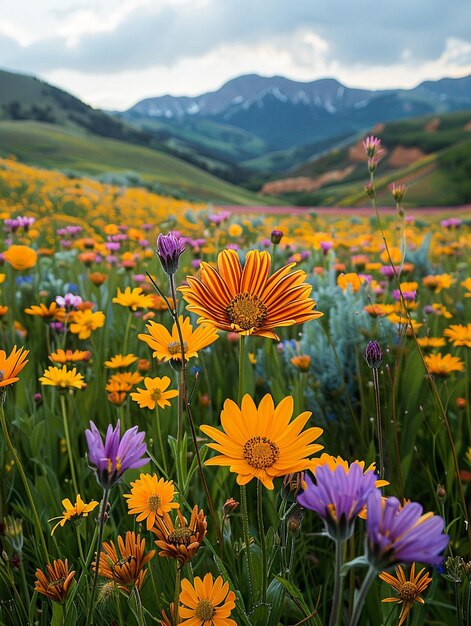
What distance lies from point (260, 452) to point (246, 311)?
0.70ft

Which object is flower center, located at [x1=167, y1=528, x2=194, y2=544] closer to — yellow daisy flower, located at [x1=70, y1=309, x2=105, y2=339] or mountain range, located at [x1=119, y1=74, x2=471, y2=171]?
yellow daisy flower, located at [x1=70, y1=309, x2=105, y2=339]

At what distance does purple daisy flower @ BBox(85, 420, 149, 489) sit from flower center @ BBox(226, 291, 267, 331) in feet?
0.69

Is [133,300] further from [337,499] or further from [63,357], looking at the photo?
[337,499]

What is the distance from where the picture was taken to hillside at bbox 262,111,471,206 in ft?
95.6

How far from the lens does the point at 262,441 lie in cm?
59

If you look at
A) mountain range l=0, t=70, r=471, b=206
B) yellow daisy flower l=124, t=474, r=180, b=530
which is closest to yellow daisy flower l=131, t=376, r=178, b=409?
yellow daisy flower l=124, t=474, r=180, b=530

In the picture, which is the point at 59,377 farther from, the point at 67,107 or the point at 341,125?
the point at 341,125

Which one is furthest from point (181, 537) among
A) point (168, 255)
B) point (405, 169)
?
point (405, 169)

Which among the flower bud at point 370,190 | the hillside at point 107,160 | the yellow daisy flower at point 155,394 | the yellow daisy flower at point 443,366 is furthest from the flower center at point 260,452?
the hillside at point 107,160

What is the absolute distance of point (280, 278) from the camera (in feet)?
2.47

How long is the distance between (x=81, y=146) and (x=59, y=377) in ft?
125

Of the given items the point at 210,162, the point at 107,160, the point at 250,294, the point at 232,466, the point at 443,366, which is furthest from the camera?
the point at 210,162

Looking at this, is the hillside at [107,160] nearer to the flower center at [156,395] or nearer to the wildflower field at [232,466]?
the wildflower field at [232,466]

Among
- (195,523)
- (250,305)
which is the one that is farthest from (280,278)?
(195,523)
